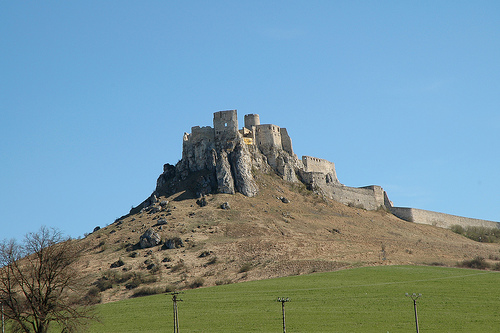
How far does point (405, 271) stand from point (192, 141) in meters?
42.7

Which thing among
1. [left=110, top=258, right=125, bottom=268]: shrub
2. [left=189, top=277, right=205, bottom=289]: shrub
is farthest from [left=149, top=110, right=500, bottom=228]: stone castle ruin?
[left=189, top=277, right=205, bottom=289]: shrub

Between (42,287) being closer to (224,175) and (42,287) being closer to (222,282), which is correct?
(222,282)

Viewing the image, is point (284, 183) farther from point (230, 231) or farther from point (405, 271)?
point (405, 271)

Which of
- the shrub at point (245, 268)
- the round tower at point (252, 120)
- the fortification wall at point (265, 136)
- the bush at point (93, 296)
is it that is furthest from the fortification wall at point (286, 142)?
the bush at point (93, 296)

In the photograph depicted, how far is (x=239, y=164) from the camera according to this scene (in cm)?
10769

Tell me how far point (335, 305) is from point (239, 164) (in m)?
44.8

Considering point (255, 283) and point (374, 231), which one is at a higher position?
point (374, 231)

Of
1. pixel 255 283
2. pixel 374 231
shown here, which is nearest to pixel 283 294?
pixel 255 283

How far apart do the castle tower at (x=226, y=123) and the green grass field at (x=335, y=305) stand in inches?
1385

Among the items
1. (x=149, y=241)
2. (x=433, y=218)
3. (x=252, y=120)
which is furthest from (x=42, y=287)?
(x=433, y=218)

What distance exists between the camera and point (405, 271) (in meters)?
84.9

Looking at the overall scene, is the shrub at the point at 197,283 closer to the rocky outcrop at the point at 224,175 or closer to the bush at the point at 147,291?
the bush at the point at 147,291

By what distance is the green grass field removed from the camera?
190ft

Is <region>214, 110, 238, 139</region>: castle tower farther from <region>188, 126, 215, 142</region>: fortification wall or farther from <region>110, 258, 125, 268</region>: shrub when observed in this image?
<region>110, 258, 125, 268</region>: shrub
